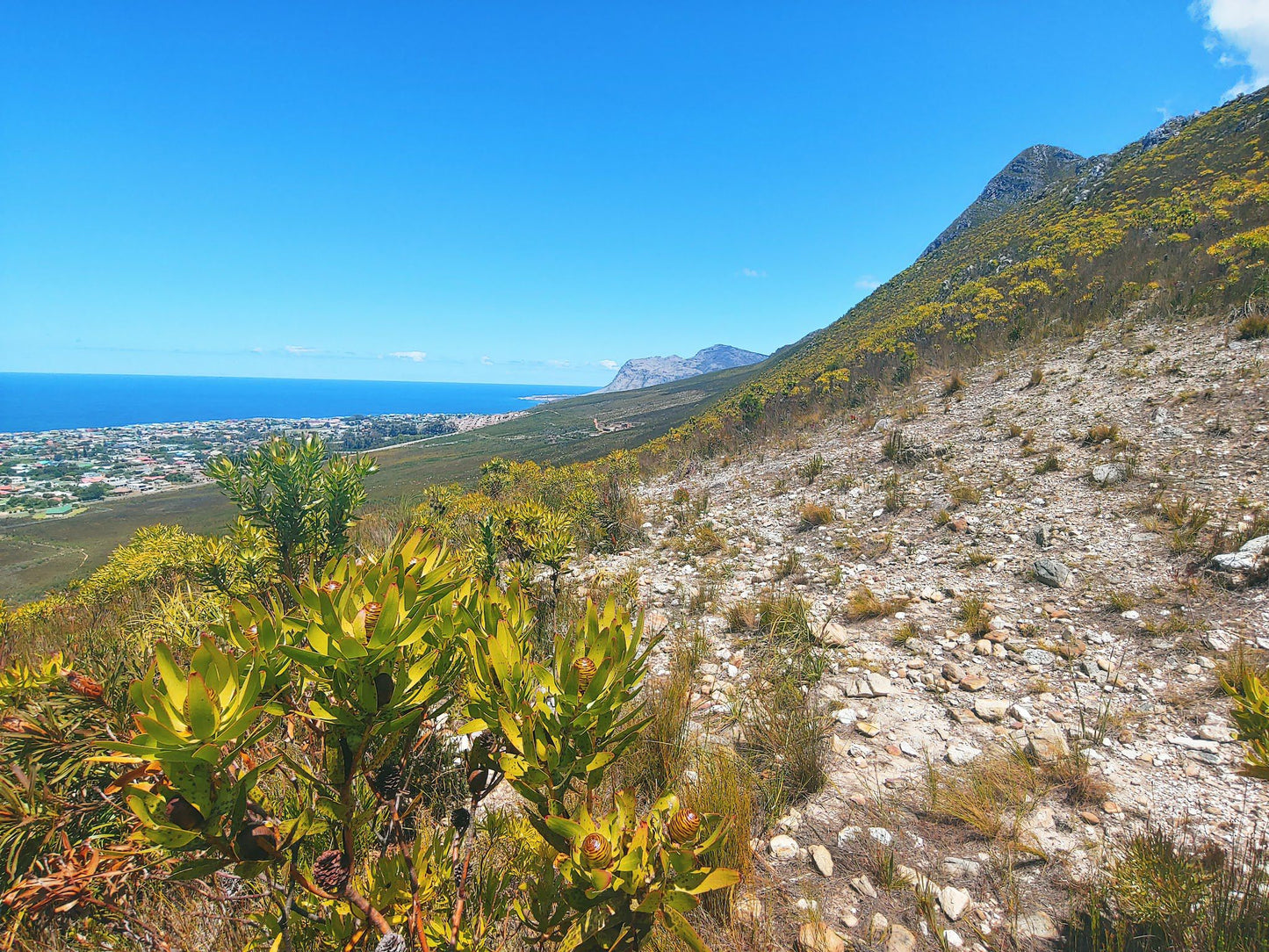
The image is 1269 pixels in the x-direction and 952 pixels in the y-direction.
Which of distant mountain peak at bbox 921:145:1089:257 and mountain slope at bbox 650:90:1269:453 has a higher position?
distant mountain peak at bbox 921:145:1089:257

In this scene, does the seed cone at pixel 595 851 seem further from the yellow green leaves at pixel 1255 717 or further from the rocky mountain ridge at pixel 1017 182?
the rocky mountain ridge at pixel 1017 182

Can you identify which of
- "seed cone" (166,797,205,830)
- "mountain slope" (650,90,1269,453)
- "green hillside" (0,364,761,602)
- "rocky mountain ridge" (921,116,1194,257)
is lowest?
"green hillside" (0,364,761,602)

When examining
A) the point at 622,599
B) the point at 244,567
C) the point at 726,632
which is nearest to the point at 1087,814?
the point at 726,632

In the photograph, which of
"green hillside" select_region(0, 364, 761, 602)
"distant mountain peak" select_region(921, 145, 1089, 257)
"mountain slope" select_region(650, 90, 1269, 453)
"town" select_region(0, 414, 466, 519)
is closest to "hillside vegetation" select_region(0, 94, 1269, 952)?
"mountain slope" select_region(650, 90, 1269, 453)

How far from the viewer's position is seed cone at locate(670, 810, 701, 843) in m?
0.97

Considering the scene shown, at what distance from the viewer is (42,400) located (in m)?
194

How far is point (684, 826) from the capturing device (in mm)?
968

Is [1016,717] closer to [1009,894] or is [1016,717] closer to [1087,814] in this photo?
[1087,814]

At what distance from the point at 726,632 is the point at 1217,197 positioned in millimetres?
21518

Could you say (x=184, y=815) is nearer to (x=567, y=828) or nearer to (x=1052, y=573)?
(x=567, y=828)

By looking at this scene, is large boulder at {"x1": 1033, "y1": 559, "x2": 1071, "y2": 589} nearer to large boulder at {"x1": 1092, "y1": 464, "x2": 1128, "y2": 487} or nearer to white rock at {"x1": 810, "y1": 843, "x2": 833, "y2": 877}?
large boulder at {"x1": 1092, "y1": 464, "x2": 1128, "y2": 487}

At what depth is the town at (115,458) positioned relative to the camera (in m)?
47.1

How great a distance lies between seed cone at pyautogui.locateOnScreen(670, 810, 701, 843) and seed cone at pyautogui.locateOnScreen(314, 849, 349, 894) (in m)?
0.67

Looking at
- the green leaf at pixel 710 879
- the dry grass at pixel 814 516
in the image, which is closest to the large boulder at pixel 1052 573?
the dry grass at pixel 814 516
